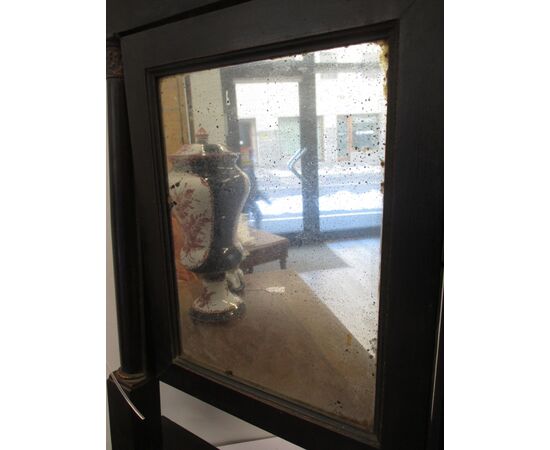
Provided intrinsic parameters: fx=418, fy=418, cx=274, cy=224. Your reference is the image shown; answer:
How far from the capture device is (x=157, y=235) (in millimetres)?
687

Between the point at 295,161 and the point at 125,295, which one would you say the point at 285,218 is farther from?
the point at 125,295

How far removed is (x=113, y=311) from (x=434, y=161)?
2.86 feet

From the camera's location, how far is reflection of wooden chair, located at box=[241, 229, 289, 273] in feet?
1.91

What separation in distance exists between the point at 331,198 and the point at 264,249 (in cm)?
14

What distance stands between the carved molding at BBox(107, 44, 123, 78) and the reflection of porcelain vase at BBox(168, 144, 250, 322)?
16 centimetres

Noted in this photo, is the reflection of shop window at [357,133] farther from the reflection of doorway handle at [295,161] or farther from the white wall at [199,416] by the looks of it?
the white wall at [199,416]

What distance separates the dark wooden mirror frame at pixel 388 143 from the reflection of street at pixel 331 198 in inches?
0.9

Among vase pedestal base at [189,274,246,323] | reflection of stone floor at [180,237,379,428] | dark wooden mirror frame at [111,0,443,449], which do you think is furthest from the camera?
vase pedestal base at [189,274,246,323]

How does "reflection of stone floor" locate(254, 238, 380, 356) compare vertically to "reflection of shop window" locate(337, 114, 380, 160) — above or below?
below

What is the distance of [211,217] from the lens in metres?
0.64

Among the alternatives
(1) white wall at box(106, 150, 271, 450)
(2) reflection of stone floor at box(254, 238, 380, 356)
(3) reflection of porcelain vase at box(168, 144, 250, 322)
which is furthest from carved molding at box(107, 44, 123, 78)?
(1) white wall at box(106, 150, 271, 450)

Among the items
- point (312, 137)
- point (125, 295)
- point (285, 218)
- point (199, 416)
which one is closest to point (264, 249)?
point (285, 218)

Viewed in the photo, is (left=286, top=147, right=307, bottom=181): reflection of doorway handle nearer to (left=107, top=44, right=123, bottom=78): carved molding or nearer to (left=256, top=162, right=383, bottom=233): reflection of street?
(left=256, top=162, right=383, bottom=233): reflection of street

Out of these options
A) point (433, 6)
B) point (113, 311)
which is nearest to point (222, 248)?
point (433, 6)
